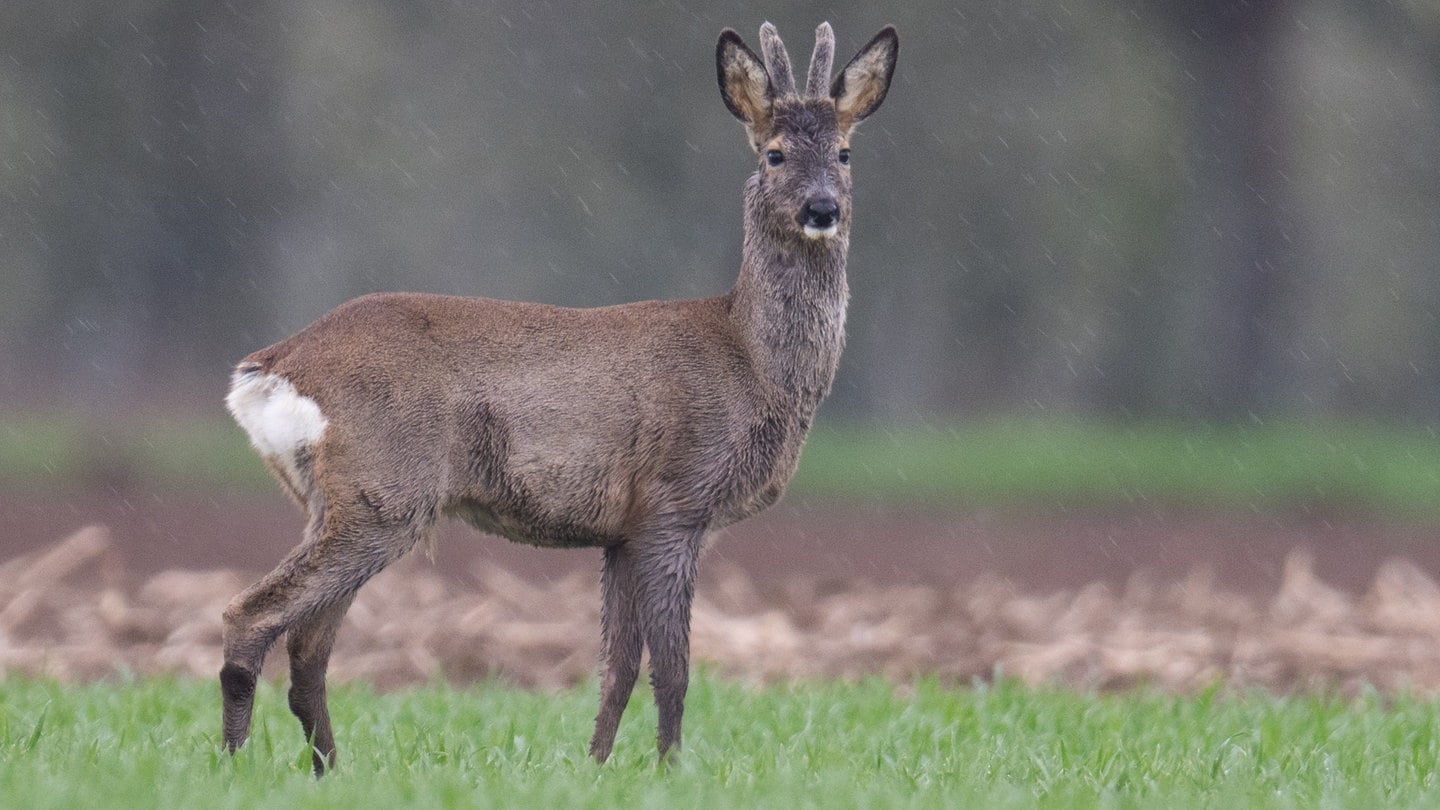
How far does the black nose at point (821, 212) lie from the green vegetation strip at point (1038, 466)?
22.6 ft

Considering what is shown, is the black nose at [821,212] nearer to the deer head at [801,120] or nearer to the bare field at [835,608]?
the deer head at [801,120]

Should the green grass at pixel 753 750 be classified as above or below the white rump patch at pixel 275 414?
below

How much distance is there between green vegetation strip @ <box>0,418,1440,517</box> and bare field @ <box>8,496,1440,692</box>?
4.48 ft

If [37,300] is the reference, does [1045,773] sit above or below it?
below

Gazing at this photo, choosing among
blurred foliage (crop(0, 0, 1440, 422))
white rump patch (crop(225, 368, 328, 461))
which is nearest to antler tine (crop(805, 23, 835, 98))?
white rump patch (crop(225, 368, 328, 461))

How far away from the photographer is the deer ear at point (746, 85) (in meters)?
6.08

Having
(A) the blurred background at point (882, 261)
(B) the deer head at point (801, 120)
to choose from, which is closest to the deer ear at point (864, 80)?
(B) the deer head at point (801, 120)

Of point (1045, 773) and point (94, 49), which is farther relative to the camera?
point (94, 49)

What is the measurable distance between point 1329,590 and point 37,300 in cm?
1459

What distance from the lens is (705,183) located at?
18109mm

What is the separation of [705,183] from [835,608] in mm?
9771

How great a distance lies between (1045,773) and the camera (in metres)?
5.20

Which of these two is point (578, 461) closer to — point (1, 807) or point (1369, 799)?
point (1, 807)

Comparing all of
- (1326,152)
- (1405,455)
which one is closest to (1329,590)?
(1405,455)
